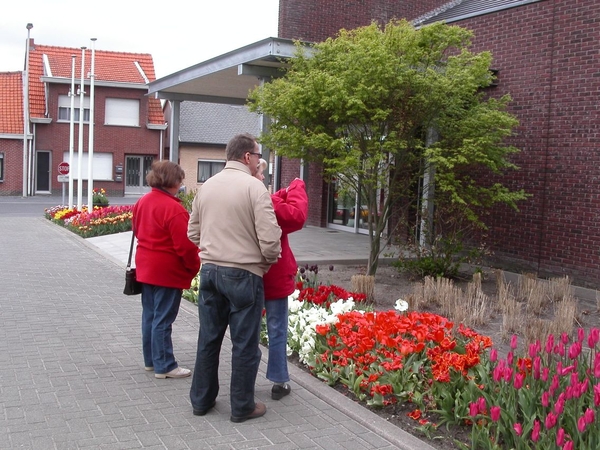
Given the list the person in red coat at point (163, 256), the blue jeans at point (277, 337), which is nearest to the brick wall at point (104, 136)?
the person in red coat at point (163, 256)

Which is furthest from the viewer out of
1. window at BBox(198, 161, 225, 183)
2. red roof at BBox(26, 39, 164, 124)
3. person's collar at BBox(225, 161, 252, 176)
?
window at BBox(198, 161, 225, 183)

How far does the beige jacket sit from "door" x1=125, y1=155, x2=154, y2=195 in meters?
37.3

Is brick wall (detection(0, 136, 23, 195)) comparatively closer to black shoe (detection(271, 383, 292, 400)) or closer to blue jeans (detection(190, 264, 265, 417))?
black shoe (detection(271, 383, 292, 400))

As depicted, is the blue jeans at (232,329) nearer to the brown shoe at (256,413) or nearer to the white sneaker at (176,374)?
the brown shoe at (256,413)

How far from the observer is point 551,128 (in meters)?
12.1

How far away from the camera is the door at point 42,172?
3969 centimetres

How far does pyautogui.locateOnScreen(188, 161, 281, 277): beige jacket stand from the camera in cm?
494

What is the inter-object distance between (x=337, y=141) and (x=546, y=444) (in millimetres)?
6372

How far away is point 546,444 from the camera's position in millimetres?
4109

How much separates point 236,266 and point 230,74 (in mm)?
12831

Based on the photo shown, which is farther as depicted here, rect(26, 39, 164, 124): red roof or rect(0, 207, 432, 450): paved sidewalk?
rect(26, 39, 164, 124): red roof

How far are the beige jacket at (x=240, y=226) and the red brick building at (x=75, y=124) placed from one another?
35.0m

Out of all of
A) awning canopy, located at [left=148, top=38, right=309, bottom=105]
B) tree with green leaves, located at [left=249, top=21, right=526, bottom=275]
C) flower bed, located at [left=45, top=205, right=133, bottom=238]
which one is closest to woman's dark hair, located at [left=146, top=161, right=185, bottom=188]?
tree with green leaves, located at [left=249, top=21, right=526, bottom=275]

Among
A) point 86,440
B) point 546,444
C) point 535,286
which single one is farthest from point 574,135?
point 86,440
